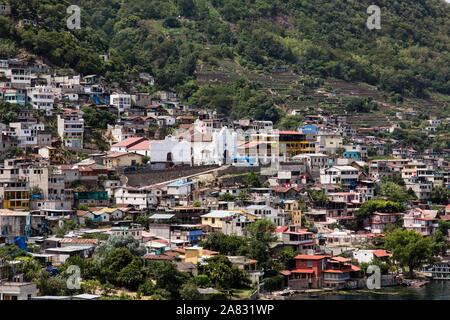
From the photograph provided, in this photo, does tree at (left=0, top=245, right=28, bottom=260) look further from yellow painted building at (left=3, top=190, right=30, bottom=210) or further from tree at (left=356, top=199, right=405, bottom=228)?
tree at (left=356, top=199, right=405, bottom=228)

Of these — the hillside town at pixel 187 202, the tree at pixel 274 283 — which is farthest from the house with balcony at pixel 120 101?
the tree at pixel 274 283

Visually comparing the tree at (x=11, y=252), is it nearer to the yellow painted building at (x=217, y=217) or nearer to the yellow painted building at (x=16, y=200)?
the yellow painted building at (x=16, y=200)

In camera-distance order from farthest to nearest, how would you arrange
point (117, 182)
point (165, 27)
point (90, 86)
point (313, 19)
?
point (313, 19) < point (165, 27) < point (90, 86) < point (117, 182)

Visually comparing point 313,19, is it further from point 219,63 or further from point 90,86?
point 90,86

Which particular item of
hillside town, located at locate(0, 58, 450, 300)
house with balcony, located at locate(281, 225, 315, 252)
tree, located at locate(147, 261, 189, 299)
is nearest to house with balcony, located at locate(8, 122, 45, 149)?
hillside town, located at locate(0, 58, 450, 300)

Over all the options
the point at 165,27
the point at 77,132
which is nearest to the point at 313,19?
the point at 165,27

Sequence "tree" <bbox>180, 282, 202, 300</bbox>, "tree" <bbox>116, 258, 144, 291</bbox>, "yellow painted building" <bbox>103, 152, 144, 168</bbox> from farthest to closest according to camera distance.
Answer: "yellow painted building" <bbox>103, 152, 144, 168</bbox> → "tree" <bbox>116, 258, 144, 291</bbox> → "tree" <bbox>180, 282, 202, 300</bbox>

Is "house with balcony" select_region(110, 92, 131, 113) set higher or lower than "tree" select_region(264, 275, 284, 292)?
higher
